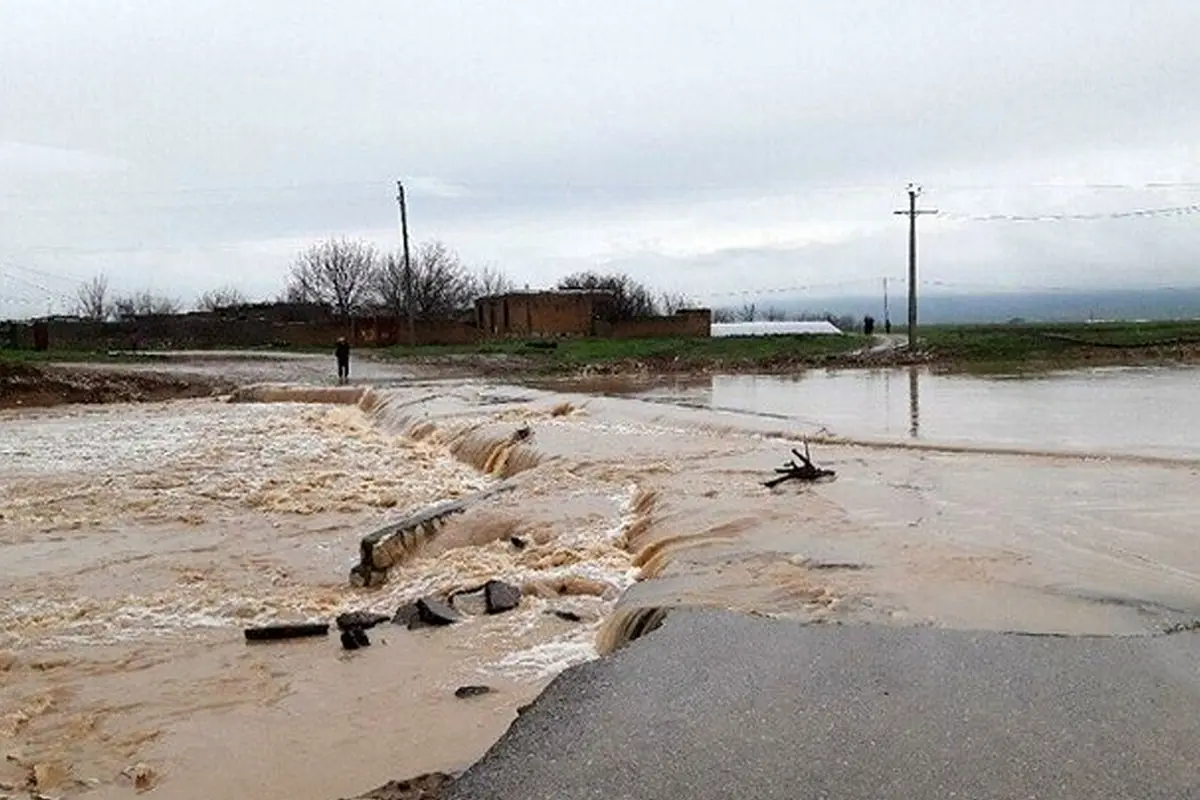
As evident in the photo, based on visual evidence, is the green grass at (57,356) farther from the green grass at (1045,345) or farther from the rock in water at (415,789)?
the rock in water at (415,789)

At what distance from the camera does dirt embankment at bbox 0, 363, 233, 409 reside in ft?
105

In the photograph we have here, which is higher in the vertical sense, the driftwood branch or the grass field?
the grass field

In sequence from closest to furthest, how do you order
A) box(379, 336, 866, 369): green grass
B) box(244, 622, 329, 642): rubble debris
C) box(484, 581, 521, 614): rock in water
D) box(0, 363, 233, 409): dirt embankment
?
box(244, 622, 329, 642): rubble debris < box(484, 581, 521, 614): rock in water < box(0, 363, 233, 409): dirt embankment < box(379, 336, 866, 369): green grass

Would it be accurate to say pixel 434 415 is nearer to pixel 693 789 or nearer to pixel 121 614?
pixel 121 614

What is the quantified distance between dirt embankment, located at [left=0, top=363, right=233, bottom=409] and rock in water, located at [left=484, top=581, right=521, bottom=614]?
26883 mm

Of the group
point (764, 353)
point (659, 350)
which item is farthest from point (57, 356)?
point (764, 353)

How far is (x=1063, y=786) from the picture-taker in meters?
4.46

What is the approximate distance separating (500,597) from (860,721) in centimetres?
406

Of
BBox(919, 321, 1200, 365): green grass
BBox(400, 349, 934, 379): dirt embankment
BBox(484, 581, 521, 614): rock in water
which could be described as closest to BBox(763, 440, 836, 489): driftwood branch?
BBox(484, 581, 521, 614): rock in water

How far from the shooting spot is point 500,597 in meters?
8.75

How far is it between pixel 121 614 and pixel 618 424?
12.6m

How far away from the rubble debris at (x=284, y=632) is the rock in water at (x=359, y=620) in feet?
0.49

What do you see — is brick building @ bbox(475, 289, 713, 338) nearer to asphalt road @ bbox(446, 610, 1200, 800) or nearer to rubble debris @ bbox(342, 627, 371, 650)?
rubble debris @ bbox(342, 627, 371, 650)

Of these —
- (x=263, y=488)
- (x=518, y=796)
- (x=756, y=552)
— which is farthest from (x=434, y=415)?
(x=518, y=796)
